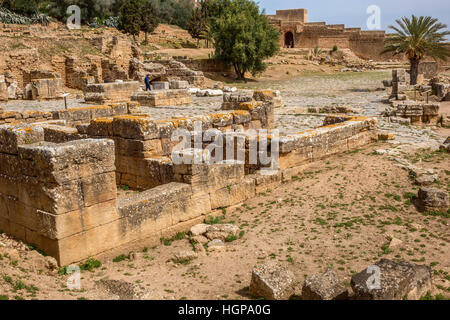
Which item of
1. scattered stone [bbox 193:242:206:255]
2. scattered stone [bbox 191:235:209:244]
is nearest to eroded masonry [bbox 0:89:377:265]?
scattered stone [bbox 191:235:209:244]

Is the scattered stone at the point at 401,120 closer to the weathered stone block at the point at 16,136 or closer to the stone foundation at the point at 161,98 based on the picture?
the stone foundation at the point at 161,98

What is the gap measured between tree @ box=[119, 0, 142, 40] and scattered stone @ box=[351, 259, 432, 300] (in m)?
40.5

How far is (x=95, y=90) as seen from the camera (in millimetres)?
21719

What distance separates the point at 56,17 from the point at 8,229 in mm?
50878

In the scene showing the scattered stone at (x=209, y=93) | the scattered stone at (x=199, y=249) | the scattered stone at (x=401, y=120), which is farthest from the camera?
the scattered stone at (x=209, y=93)

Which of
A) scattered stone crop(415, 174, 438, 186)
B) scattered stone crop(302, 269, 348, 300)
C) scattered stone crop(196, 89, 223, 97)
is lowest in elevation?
scattered stone crop(302, 269, 348, 300)

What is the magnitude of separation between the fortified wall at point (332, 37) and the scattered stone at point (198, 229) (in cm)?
5394

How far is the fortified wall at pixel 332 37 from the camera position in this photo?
189 ft

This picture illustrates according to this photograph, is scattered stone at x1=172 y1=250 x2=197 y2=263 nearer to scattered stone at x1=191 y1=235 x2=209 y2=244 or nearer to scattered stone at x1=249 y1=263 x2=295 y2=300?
scattered stone at x1=191 y1=235 x2=209 y2=244

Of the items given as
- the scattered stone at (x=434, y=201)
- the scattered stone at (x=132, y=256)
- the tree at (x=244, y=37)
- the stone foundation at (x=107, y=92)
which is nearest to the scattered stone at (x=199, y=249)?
the scattered stone at (x=132, y=256)

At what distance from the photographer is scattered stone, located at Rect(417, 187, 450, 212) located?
8.37 metres

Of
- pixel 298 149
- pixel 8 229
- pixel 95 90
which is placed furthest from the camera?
pixel 95 90
